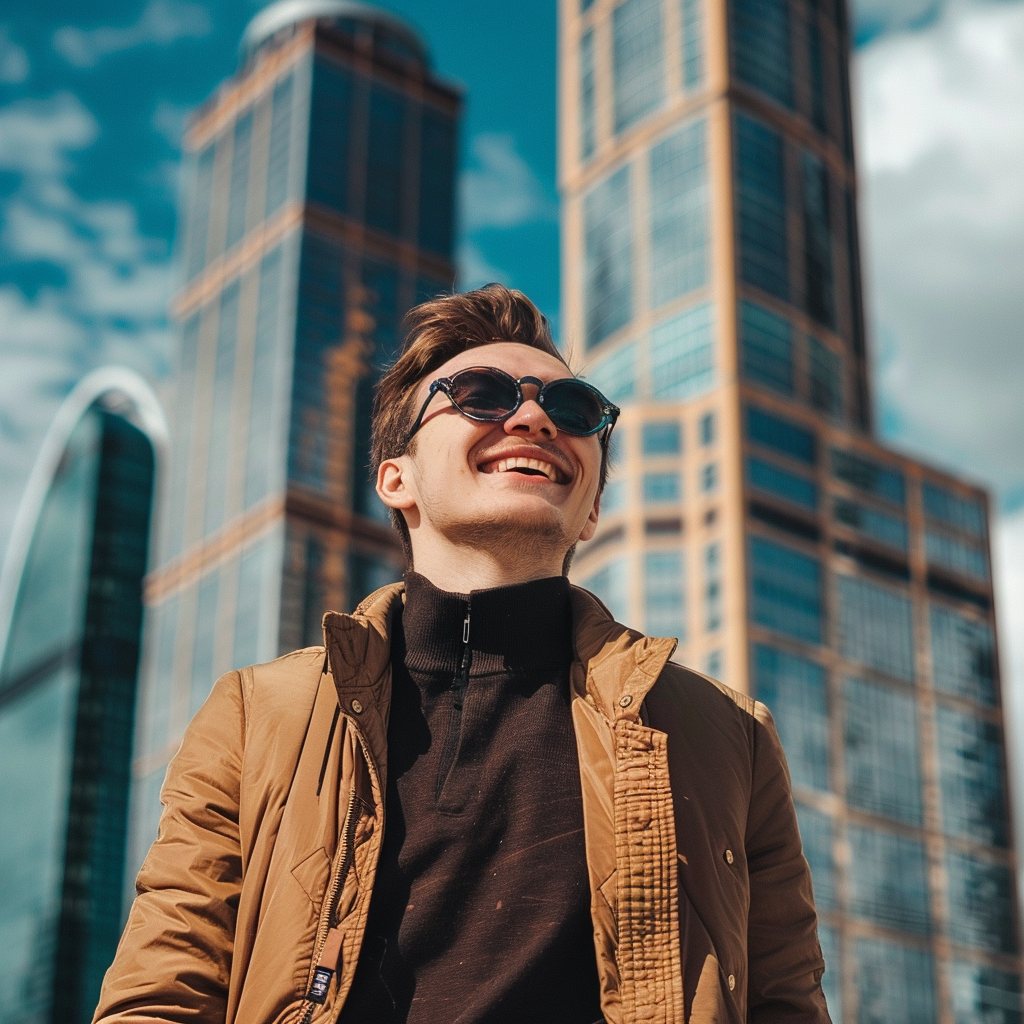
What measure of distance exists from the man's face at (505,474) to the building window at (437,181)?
375ft

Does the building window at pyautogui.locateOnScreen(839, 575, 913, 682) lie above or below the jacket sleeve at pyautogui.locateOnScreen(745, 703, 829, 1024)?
above

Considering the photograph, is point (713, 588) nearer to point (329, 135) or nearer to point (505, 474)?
point (329, 135)

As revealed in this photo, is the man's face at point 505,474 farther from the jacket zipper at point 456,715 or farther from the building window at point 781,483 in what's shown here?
the building window at point 781,483

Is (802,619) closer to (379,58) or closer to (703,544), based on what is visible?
(703,544)

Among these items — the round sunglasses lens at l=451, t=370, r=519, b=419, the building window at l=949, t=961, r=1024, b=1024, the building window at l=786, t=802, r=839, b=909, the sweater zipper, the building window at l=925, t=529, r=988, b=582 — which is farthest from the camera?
the building window at l=925, t=529, r=988, b=582

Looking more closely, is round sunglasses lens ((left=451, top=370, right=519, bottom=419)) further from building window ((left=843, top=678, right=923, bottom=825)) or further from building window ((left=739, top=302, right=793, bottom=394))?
building window ((left=739, top=302, right=793, bottom=394))

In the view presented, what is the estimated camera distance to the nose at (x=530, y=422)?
12.2ft

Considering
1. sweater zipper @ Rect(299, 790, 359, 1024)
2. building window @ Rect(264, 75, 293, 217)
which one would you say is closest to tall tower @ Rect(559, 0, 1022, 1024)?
building window @ Rect(264, 75, 293, 217)

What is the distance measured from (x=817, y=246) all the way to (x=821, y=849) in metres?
40.5

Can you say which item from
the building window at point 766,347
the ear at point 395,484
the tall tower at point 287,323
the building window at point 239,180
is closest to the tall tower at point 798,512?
the building window at point 766,347

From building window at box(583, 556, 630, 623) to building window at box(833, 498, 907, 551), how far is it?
37.4 feet

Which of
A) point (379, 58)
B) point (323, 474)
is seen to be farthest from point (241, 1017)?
point (379, 58)

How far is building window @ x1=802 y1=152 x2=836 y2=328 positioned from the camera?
10162 centimetres

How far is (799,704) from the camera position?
83062 mm
